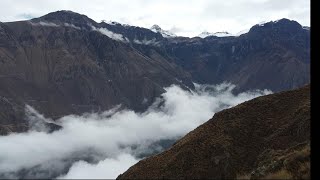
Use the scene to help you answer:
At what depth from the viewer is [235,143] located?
44.0 meters

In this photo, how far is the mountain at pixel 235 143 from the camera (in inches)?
1601

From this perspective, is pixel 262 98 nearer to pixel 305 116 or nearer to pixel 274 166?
pixel 305 116

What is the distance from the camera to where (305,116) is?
4362cm

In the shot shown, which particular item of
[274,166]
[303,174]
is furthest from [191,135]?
[303,174]

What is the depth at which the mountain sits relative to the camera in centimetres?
4066

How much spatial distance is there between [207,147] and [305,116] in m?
8.66

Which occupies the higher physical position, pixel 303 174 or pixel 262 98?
pixel 262 98

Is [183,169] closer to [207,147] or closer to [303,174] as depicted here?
[207,147]

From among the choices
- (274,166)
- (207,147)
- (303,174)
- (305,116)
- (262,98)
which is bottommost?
(303,174)

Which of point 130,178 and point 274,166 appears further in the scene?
point 130,178

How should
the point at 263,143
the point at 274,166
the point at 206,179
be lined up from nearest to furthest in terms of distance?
the point at 274,166 < the point at 206,179 < the point at 263,143

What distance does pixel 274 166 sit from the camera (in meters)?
29.0

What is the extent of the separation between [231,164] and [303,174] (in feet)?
67.1
